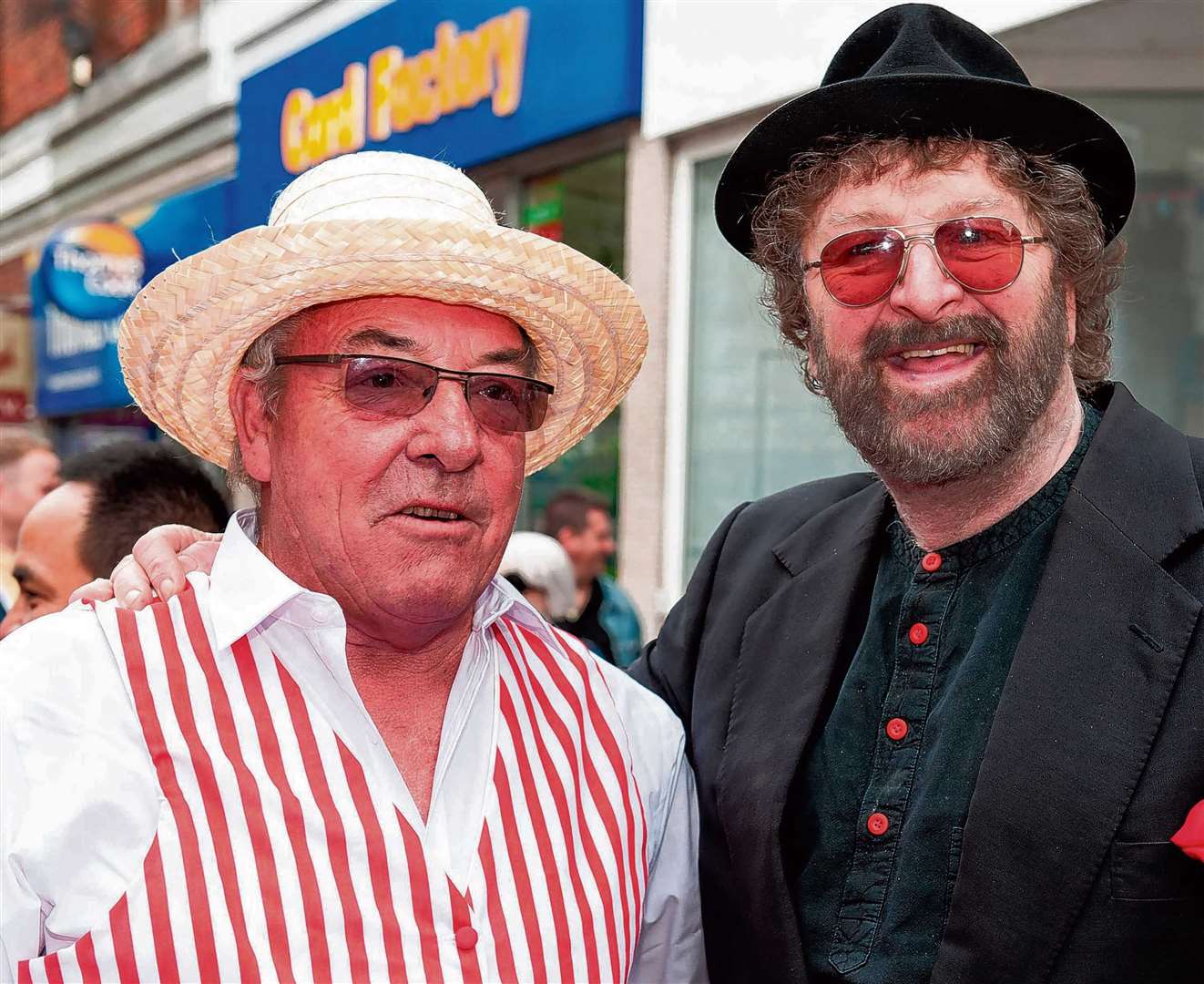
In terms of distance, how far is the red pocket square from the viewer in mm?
1838

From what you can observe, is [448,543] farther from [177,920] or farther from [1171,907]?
[1171,907]

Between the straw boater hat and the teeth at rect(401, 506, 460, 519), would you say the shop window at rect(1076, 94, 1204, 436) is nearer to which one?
the straw boater hat

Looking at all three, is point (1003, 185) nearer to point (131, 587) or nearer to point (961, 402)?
point (961, 402)

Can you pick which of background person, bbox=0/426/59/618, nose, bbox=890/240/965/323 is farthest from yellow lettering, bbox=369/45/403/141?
nose, bbox=890/240/965/323

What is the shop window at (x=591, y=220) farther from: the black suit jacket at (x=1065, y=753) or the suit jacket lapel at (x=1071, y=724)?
the suit jacket lapel at (x=1071, y=724)

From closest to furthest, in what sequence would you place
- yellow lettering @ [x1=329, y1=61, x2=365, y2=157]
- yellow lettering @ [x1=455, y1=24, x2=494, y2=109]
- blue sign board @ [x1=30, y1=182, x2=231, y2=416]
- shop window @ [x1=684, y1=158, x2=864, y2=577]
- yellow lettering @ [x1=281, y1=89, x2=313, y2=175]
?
shop window @ [x1=684, y1=158, x2=864, y2=577] → yellow lettering @ [x1=455, y1=24, x2=494, y2=109] → yellow lettering @ [x1=329, y1=61, x2=365, y2=157] → yellow lettering @ [x1=281, y1=89, x2=313, y2=175] → blue sign board @ [x1=30, y1=182, x2=231, y2=416]

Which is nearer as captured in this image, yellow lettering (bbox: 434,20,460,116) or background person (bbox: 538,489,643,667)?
background person (bbox: 538,489,643,667)

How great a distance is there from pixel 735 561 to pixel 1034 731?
0.96 metres

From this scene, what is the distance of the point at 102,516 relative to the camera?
3.63 m

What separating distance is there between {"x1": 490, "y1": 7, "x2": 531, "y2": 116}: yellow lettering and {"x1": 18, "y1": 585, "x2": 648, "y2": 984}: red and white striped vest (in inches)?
231

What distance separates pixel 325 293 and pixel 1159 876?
159cm

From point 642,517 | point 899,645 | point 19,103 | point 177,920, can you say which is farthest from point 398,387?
point 19,103

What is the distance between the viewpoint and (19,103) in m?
14.9

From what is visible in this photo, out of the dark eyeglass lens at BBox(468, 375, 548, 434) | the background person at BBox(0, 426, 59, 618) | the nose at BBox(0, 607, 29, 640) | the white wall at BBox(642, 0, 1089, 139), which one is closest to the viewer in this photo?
the dark eyeglass lens at BBox(468, 375, 548, 434)
